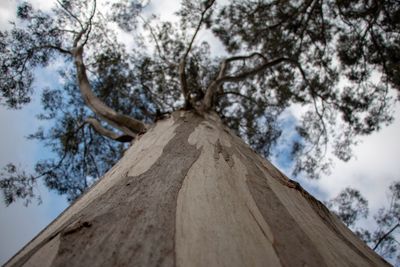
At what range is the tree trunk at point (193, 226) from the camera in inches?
22.8

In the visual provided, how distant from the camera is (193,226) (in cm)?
67

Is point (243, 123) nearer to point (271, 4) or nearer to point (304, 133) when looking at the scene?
point (304, 133)

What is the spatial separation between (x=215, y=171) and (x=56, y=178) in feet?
19.2

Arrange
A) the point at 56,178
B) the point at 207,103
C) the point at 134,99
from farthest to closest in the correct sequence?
the point at 134,99 → the point at 56,178 → the point at 207,103

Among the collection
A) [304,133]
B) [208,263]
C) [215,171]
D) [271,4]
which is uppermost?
[271,4]

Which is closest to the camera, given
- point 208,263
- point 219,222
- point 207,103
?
point 208,263

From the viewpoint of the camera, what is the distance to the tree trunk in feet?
1.90

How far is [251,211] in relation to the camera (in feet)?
2.68

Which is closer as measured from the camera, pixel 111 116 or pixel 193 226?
pixel 193 226

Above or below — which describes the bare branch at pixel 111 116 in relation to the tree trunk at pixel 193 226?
above

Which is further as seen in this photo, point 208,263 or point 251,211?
point 251,211

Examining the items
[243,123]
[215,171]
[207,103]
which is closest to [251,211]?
[215,171]

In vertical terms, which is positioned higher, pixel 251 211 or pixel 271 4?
pixel 271 4

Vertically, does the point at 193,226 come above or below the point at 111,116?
below
